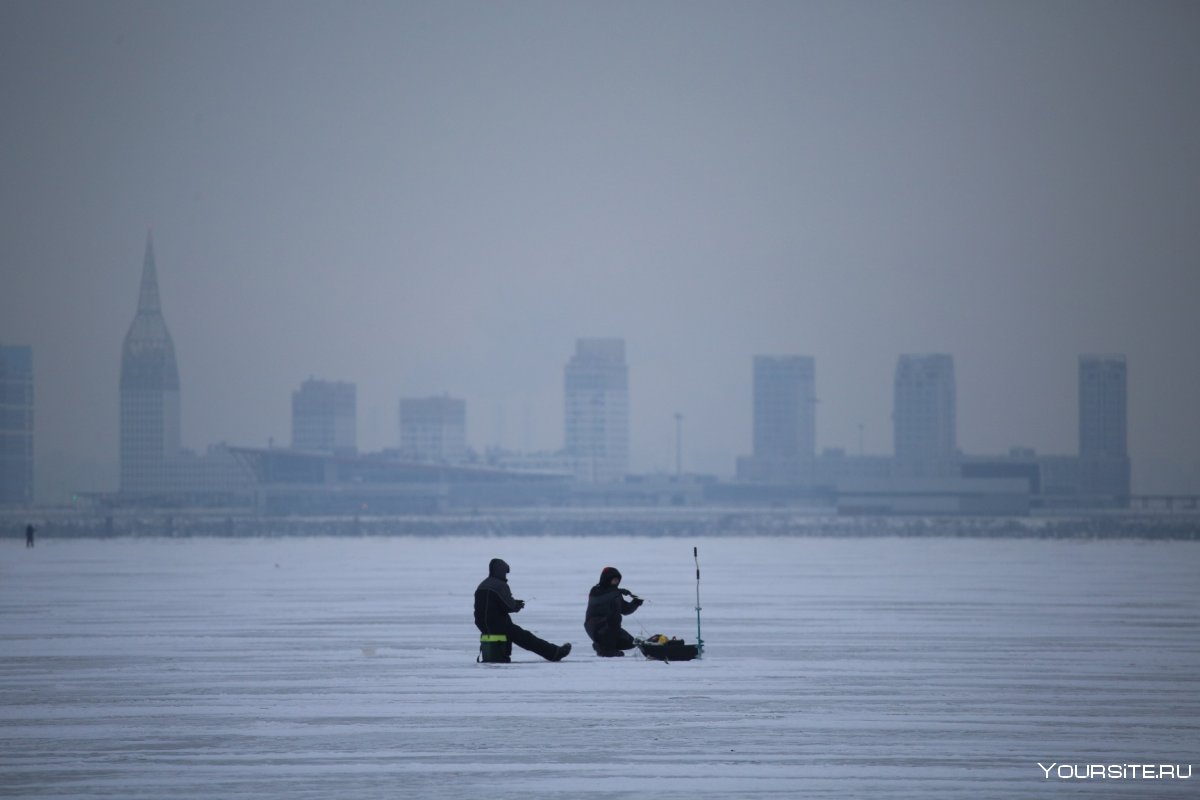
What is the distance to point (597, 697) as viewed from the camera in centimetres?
1959

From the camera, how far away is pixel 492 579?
74.7 ft

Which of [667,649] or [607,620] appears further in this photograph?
[607,620]

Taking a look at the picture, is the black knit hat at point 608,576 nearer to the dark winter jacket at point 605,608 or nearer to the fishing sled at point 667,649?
the dark winter jacket at point 605,608

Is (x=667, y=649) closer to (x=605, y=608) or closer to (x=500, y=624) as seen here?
(x=605, y=608)

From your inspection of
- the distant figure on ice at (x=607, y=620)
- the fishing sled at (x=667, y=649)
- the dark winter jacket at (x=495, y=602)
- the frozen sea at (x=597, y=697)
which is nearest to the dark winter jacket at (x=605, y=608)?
the distant figure on ice at (x=607, y=620)

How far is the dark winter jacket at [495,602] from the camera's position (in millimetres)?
22641

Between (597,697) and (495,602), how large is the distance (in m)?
3.56

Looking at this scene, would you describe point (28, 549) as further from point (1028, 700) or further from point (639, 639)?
point (1028, 700)

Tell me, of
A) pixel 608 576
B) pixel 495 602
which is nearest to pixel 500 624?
pixel 495 602

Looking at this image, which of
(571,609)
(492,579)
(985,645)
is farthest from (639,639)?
(571,609)

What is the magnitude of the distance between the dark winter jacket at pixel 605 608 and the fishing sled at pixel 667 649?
1.92 ft

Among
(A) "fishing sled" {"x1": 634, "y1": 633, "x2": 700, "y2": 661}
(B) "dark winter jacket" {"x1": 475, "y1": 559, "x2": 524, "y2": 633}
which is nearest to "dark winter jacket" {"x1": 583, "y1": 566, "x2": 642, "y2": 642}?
(A) "fishing sled" {"x1": 634, "y1": 633, "x2": 700, "y2": 661}

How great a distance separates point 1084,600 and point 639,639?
53.2ft

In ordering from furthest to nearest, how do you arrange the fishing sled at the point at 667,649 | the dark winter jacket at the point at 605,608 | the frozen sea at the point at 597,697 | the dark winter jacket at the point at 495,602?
the dark winter jacket at the point at 605,608 < the fishing sled at the point at 667,649 < the dark winter jacket at the point at 495,602 < the frozen sea at the point at 597,697
